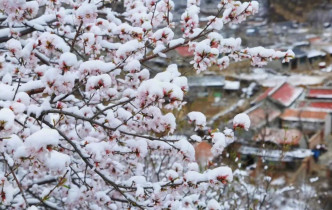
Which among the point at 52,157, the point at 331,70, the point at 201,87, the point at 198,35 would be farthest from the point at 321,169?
the point at 331,70

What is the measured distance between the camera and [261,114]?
22.1 metres

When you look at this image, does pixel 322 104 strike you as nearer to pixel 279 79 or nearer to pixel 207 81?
pixel 279 79

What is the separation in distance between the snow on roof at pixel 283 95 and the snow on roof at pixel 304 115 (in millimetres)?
1643

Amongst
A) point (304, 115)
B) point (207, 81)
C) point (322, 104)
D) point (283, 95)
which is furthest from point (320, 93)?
point (207, 81)

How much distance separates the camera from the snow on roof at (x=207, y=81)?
29094 mm

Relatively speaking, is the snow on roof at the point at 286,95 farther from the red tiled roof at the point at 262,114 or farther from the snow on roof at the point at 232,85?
the snow on roof at the point at 232,85

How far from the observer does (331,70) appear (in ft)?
114

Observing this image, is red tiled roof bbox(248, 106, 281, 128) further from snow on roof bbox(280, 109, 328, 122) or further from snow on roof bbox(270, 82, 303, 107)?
snow on roof bbox(270, 82, 303, 107)

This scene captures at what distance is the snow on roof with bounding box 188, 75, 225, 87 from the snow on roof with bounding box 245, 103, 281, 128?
6520mm

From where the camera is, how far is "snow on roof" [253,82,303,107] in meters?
24.0

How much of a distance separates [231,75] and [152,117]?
31.2m

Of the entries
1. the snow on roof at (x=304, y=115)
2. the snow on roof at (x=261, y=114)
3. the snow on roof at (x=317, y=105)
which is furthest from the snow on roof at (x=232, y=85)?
the snow on roof at (x=304, y=115)

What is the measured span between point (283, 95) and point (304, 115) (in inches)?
153

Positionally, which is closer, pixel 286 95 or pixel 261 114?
pixel 261 114
